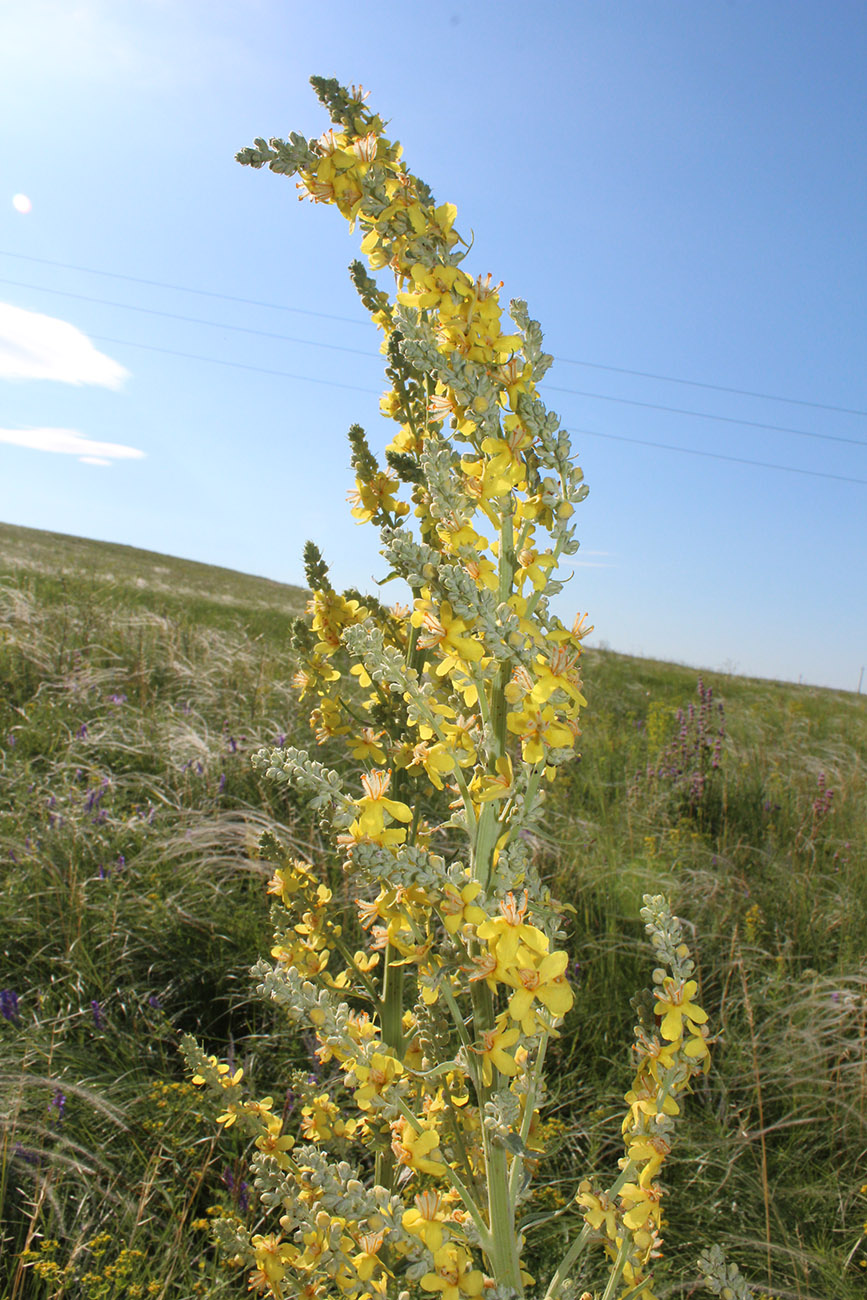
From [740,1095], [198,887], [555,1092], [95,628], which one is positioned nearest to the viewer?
[555,1092]

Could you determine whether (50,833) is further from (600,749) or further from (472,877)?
(600,749)

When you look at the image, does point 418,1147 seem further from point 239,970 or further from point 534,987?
point 239,970

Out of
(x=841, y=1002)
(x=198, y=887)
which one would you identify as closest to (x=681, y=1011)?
(x=841, y=1002)

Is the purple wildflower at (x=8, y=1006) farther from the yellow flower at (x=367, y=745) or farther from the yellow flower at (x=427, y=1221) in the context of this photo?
the yellow flower at (x=427, y=1221)

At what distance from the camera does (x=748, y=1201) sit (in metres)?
2.71

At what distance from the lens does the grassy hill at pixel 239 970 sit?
240 centimetres

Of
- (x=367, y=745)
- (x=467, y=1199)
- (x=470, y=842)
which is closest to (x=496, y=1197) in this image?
(x=467, y=1199)

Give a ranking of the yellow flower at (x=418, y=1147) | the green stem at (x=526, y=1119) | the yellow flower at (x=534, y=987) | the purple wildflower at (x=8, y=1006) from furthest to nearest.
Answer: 1. the purple wildflower at (x=8, y=1006)
2. the green stem at (x=526, y=1119)
3. the yellow flower at (x=418, y=1147)
4. the yellow flower at (x=534, y=987)

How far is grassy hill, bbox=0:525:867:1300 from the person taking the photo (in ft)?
7.89

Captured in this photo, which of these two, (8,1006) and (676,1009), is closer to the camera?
(676,1009)

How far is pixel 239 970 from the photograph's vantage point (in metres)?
3.61

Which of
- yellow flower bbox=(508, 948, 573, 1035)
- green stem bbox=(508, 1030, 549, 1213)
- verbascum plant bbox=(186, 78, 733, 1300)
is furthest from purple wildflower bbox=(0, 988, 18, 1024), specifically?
yellow flower bbox=(508, 948, 573, 1035)

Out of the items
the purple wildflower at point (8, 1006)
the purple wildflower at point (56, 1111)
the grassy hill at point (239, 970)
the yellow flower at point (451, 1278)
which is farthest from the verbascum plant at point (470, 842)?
the purple wildflower at point (8, 1006)

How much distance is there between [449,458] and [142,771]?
5132mm
